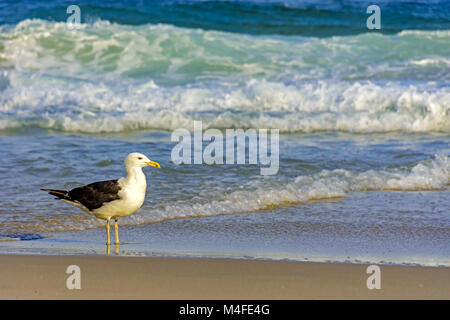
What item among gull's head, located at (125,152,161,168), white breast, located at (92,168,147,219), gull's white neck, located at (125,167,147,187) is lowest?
white breast, located at (92,168,147,219)

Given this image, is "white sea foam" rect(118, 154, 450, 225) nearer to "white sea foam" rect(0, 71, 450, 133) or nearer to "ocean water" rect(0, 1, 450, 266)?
"ocean water" rect(0, 1, 450, 266)

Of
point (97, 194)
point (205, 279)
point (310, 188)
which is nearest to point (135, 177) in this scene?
point (97, 194)

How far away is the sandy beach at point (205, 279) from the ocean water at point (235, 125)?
0.31m

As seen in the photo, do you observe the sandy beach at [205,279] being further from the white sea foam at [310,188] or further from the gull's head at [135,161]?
the white sea foam at [310,188]

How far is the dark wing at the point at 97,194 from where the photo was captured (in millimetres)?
4824

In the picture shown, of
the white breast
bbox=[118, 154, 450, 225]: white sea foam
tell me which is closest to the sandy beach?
the white breast

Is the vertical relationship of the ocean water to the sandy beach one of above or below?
above

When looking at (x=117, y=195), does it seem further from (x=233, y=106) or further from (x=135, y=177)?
(x=233, y=106)

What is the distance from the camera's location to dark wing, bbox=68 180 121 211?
482 centimetres

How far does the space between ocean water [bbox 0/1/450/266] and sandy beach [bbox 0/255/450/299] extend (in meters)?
0.31

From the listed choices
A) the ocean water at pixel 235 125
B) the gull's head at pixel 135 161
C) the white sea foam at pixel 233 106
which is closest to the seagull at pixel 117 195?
the gull's head at pixel 135 161

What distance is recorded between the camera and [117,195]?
4805 millimetres

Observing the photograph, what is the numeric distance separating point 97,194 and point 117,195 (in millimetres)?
163

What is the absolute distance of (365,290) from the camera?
3691 mm
